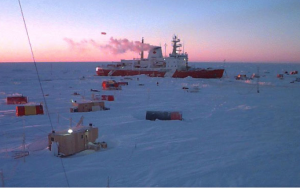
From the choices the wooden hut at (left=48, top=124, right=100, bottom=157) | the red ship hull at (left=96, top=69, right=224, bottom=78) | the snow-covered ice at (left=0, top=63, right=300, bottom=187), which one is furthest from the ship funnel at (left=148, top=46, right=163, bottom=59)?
the wooden hut at (left=48, top=124, right=100, bottom=157)

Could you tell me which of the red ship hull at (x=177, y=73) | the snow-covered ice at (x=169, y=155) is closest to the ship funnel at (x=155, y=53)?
the red ship hull at (x=177, y=73)

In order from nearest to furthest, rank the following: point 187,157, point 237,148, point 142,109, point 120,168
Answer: point 120,168
point 187,157
point 237,148
point 142,109

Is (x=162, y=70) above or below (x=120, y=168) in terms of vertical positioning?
above

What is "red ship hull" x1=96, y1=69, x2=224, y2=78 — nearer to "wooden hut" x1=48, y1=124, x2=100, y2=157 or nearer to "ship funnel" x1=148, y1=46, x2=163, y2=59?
"ship funnel" x1=148, y1=46, x2=163, y2=59

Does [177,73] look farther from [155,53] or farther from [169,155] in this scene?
[169,155]

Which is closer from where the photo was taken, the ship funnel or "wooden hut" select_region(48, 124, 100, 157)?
"wooden hut" select_region(48, 124, 100, 157)

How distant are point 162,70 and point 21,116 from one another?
3328cm

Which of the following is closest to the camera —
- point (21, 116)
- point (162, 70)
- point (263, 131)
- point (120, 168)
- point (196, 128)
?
point (120, 168)

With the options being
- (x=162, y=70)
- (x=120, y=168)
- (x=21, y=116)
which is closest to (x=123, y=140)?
(x=120, y=168)

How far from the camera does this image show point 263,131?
8305mm

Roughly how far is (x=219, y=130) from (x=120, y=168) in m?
4.22

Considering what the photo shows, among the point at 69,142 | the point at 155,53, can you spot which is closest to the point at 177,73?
the point at 155,53

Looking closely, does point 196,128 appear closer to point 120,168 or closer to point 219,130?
point 219,130

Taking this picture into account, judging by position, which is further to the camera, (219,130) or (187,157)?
(219,130)
